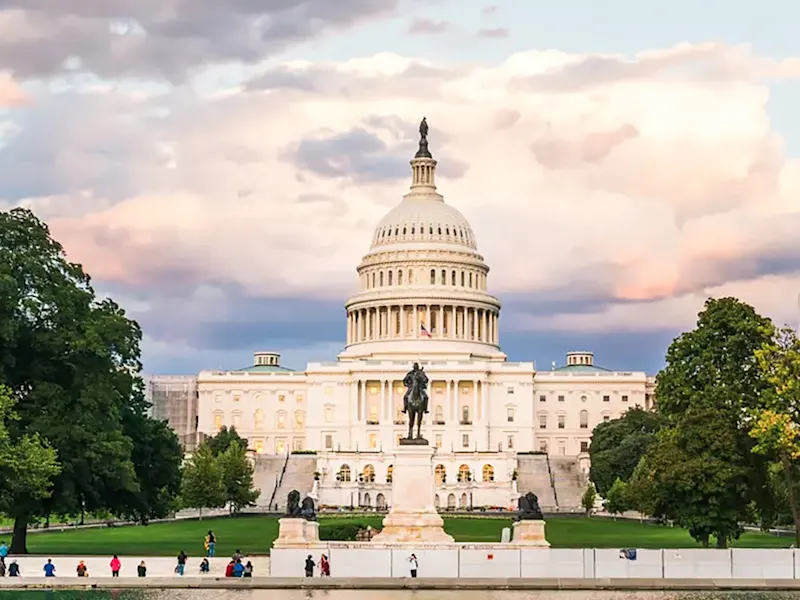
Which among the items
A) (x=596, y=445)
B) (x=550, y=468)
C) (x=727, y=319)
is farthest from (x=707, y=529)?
(x=550, y=468)

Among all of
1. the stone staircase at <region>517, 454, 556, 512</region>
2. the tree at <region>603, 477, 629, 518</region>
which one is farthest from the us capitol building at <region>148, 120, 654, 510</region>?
the tree at <region>603, 477, 629, 518</region>

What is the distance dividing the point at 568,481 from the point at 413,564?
97.2 metres

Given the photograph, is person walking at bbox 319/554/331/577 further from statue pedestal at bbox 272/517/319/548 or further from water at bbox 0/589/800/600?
statue pedestal at bbox 272/517/319/548

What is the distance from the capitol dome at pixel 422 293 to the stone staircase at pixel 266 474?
3046cm

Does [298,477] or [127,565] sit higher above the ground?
[298,477]

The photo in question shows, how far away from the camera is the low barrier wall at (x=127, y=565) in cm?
5094

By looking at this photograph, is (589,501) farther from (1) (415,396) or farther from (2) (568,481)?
(1) (415,396)

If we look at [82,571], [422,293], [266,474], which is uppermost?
[422,293]

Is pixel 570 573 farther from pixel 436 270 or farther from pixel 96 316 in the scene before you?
pixel 436 270

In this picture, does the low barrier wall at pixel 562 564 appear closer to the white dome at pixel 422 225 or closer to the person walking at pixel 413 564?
the person walking at pixel 413 564

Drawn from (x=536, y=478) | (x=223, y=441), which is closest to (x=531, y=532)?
(x=536, y=478)

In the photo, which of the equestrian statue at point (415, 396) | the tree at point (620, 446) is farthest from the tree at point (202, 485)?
the equestrian statue at point (415, 396)

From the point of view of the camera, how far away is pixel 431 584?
151 feet

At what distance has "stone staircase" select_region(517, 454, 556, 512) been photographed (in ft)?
441
